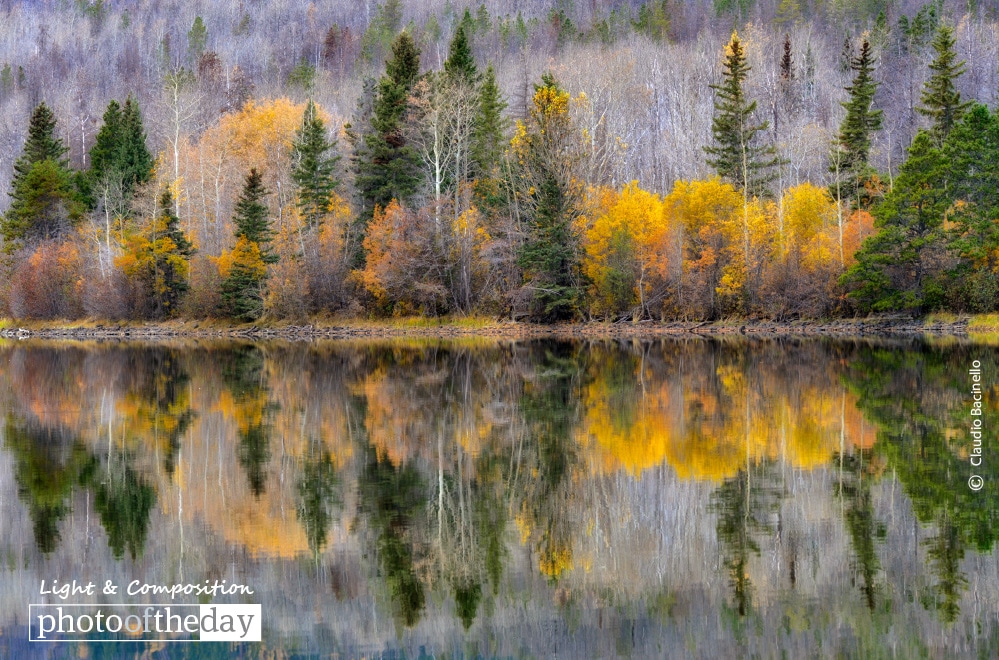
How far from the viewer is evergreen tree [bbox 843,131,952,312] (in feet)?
173

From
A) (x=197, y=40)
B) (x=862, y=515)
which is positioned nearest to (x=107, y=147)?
(x=197, y=40)

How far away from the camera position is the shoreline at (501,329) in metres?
54.0

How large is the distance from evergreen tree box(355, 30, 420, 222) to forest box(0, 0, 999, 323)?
5.8 inches

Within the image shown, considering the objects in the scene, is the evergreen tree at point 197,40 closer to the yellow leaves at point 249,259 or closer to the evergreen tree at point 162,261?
the evergreen tree at point 162,261

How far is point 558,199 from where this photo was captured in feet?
194

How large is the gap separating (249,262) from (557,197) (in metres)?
20.3

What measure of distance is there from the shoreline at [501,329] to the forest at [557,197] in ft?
3.19

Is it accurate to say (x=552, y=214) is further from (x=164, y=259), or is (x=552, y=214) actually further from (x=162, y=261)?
(x=162, y=261)

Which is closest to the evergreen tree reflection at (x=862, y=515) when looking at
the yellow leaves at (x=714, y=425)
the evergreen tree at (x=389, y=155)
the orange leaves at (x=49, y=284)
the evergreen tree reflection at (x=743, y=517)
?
the yellow leaves at (x=714, y=425)

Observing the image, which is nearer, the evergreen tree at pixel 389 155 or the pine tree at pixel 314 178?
the evergreen tree at pixel 389 155

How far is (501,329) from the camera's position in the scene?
59875 millimetres

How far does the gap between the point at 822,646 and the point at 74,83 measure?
136m

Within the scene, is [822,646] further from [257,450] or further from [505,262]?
[505,262]

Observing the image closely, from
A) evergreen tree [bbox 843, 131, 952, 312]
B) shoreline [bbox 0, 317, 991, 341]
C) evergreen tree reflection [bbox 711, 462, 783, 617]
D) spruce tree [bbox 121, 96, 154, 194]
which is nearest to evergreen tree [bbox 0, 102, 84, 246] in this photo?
spruce tree [bbox 121, 96, 154, 194]
